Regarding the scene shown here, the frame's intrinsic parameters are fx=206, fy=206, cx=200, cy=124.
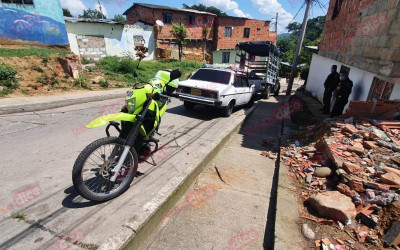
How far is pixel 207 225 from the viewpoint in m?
2.71

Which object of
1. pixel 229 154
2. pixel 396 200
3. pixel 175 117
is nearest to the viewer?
pixel 396 200

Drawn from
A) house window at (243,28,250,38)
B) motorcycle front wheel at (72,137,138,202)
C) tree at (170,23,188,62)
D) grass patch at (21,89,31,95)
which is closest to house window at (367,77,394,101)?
motorcycle front wheel at (72,137,138,202)

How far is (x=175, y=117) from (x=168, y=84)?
10.6ft

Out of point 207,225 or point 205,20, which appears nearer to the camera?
point 207,225

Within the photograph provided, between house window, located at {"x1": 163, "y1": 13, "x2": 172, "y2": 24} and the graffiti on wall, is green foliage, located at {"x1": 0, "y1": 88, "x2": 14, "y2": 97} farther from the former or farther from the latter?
house window, located at {"x1": 163, "y1": 13, "x2": 172, "y2": 24}

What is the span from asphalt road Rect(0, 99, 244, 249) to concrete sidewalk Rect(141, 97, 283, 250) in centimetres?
46

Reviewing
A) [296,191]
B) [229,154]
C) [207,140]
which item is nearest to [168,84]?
[207,140]

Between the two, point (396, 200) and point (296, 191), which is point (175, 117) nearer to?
point (296, 191)

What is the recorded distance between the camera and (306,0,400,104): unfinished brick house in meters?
4.70

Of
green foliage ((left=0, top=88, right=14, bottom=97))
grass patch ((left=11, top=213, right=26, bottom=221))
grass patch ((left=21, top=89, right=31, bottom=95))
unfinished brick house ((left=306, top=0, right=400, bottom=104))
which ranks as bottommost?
grass patch ((left=11, top=213, right=26, bottom=221))

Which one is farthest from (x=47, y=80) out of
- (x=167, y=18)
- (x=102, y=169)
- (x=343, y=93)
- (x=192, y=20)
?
(x=192, y=20)

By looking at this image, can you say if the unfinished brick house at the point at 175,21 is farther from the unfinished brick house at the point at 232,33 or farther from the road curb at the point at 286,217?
the road curb at the point at 286,217

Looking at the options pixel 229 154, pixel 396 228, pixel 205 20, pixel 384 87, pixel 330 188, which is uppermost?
pixel 205 20

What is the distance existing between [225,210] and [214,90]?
443 cm
